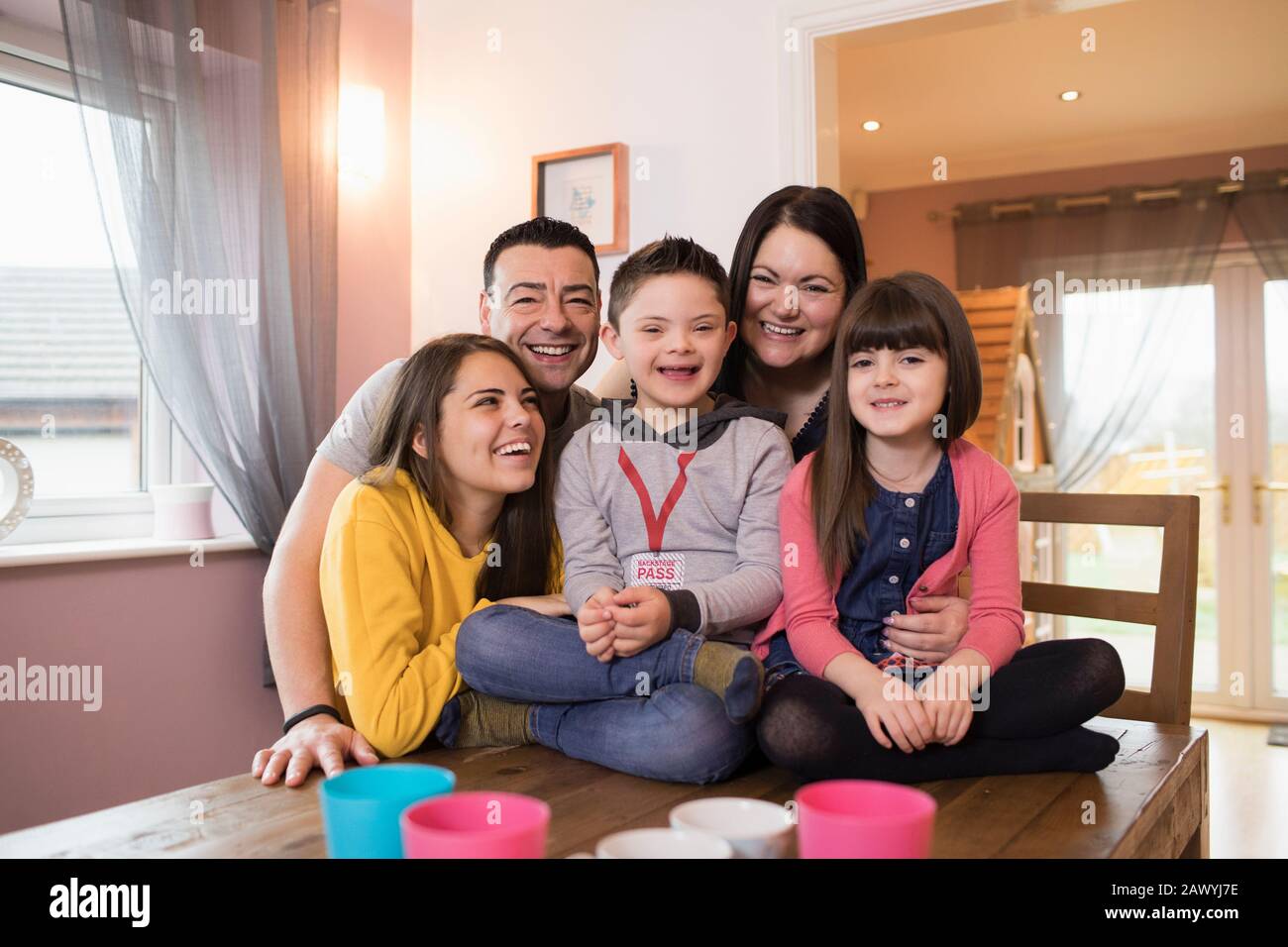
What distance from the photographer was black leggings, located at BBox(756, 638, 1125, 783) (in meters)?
1.08

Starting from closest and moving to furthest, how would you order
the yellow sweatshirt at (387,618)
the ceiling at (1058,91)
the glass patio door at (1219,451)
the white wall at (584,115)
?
the yellow sweatshirt at (387,618), the white wall at (584,115), the ceiling at (1058,91), the glass patio door at (1219,451)

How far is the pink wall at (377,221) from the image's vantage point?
3.05 m

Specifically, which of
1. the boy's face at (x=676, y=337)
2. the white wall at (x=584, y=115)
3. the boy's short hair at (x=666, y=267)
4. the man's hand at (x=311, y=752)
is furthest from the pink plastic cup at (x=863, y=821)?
the white wall at (x=584, y=115)

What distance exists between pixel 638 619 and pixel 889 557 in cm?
41

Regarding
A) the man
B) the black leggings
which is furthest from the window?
the black leggings

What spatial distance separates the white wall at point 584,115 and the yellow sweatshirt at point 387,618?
1691 millimetres

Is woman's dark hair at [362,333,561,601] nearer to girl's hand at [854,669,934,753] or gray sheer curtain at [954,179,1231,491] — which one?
girl's hand at [854,669,934,753]

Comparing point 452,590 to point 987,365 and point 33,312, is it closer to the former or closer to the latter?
point 33,312

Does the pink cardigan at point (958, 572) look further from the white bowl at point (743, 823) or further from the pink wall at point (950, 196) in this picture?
the pink wall at point (950, 196)

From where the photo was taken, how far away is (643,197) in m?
2.87

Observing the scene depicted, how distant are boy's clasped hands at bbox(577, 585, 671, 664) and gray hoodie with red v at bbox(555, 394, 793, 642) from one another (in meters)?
0.21

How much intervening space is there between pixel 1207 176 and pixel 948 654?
4.88m

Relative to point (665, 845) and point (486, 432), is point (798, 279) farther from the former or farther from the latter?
point (665, 845)
